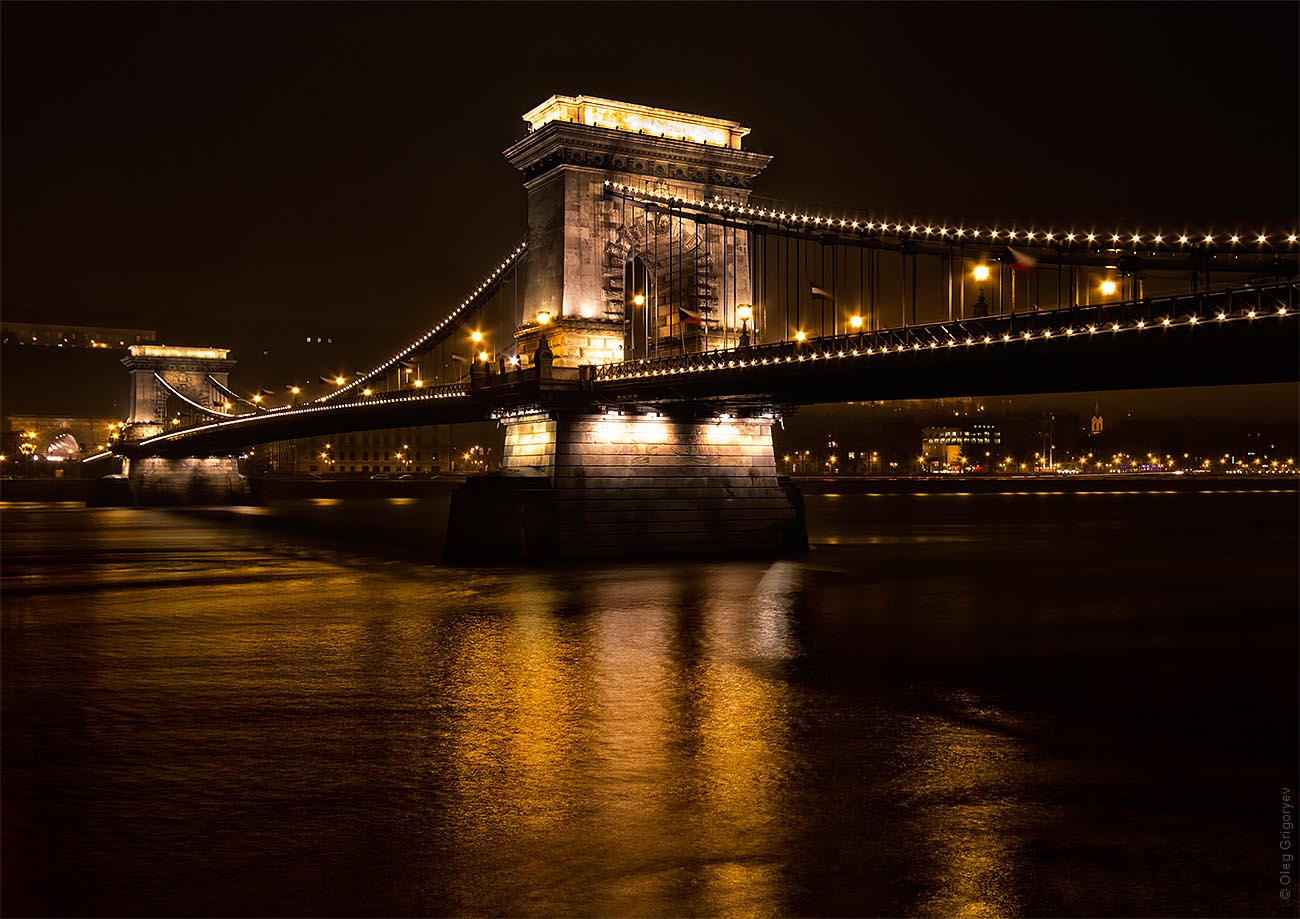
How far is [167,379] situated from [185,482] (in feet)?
62.9

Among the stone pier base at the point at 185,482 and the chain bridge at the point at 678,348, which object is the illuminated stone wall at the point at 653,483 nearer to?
the chain bridge at the point at 678,348

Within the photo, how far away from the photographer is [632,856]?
10.2 m

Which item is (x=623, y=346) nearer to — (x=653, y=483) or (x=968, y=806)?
(x=653, y=483)

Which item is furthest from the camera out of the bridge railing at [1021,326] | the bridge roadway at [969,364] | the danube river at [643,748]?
the bridge roadway at [969,364]

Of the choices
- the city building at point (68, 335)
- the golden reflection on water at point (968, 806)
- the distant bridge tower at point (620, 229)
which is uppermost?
the city building at point (68, 335)

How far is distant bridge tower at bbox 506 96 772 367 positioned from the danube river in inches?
445

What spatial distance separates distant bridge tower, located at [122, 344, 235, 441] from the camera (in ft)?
355

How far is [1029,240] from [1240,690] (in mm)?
10387

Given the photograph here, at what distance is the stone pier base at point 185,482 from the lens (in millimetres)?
92750

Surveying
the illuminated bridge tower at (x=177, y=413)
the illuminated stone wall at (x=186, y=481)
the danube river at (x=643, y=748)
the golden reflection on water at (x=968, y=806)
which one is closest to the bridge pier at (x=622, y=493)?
the danube river at (x=643, y=748)

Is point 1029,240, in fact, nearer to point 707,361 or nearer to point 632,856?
point 707,361

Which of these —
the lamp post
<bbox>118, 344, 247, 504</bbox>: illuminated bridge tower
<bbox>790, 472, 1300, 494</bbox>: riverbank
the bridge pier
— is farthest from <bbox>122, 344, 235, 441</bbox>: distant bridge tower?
the lamp post

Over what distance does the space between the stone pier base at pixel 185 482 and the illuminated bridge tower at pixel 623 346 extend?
60234mm

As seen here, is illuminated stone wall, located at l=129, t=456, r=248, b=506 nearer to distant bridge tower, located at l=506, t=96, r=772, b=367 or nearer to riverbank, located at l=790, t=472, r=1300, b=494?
riverbank, located at l=790, t=472, r=1300, b=494
